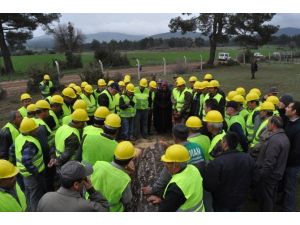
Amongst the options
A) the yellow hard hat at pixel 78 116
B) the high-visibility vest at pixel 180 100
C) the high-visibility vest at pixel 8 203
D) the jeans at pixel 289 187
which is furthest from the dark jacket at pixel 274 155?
the high-visibility vest at pixel 180 100

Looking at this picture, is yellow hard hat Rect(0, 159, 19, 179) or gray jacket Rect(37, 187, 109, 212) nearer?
gray jacket Rect(37, 187, 109, 212)

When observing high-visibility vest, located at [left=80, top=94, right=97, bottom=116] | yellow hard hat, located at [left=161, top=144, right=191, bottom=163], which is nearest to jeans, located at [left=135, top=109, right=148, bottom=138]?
high-visibility vest, located at [left=80, top=94, right=97, bottom=116]

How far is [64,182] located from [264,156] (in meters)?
3.06

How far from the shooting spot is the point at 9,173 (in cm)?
339

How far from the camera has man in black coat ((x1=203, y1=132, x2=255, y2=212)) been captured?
153 inches

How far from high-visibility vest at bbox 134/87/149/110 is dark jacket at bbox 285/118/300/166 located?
4916 mm

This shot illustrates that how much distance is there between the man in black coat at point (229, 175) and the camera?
3893mm

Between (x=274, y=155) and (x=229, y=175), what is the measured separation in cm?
121

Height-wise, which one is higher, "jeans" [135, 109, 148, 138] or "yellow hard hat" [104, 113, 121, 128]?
"yellow hard hat" [104, 113, 121, 128]

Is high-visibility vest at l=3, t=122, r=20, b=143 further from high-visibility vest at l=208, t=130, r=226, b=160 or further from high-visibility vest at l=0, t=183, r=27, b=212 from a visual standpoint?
high-visibility vest at l=208, t=130, r=226, b=160

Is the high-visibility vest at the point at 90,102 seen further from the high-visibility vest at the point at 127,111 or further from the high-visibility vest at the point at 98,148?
the high-visibility vest at the point at 98,148

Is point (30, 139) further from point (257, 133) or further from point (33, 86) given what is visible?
point (33, 86)

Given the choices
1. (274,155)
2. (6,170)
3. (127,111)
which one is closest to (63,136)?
(6,170)

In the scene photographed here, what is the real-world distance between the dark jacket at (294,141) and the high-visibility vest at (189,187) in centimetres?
246
